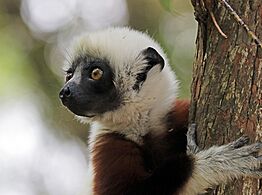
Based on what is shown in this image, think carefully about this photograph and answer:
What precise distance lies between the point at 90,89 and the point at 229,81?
3.71 ft

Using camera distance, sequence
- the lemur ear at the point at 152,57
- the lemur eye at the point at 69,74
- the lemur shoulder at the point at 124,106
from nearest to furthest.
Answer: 1. the lemur shoulder at the point at 124,106
2. the lemur ear at the point at 152,57
3. the lemur eye at the point at 69,74

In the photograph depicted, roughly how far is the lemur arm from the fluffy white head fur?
0.63m

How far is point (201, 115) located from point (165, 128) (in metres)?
0.76

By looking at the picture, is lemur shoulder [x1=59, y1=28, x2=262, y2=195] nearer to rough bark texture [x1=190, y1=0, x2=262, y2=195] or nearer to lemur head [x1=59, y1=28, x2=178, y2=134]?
lemur head [x1=59, y1=28, x2=178, y2=134]

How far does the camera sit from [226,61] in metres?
3.00

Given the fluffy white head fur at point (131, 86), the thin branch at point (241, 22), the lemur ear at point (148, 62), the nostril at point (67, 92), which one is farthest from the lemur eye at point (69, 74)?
the thin branch at point (241, 22)

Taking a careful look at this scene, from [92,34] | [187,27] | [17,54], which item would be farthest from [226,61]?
[17,54]

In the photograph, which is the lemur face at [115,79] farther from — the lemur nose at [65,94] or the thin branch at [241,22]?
the thin branch at [241,22]

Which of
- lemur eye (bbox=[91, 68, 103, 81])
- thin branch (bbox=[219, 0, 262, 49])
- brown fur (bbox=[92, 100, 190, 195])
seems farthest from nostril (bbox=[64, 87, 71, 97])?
thin branch (bbox=[219, 0, 262, 49])

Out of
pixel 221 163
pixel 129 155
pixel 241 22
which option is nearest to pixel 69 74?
pixel 129 155

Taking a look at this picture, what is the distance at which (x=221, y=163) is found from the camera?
10.4ft

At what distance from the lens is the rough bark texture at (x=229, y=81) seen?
9.48ft

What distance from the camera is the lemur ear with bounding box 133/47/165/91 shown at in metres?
3.90

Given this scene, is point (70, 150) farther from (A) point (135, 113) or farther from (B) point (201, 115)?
(B) point (201, 115)
